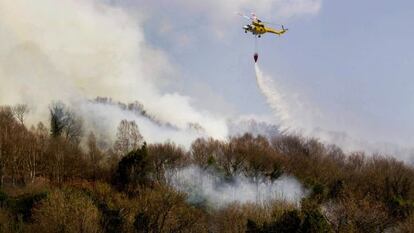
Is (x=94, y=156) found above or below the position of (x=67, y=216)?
above

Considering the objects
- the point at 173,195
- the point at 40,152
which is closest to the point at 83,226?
the point at 173,195

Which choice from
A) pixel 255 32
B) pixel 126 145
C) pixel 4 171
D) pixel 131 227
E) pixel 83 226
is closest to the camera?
pixel 83 226

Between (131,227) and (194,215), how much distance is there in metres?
7.48

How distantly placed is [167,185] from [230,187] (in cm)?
1299

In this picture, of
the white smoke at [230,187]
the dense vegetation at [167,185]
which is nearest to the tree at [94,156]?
the dense vegetation at [167,185]

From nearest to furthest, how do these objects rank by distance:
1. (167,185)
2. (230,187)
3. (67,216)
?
(67,216) < (167,185) < (230,187)

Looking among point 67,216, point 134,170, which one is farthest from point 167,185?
point 67,216

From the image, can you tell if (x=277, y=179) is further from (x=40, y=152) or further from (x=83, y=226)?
(x=83, y=226)

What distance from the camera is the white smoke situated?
7825cm

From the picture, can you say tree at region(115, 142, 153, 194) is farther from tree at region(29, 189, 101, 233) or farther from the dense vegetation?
tree at region(29, 189, 101, 233)

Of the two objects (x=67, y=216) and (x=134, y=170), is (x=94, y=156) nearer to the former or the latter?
(x=134, y=170)

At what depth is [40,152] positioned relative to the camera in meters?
83.9

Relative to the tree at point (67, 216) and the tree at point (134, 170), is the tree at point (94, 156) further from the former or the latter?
the tree at point (67, 216)

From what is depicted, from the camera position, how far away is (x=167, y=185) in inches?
2896
